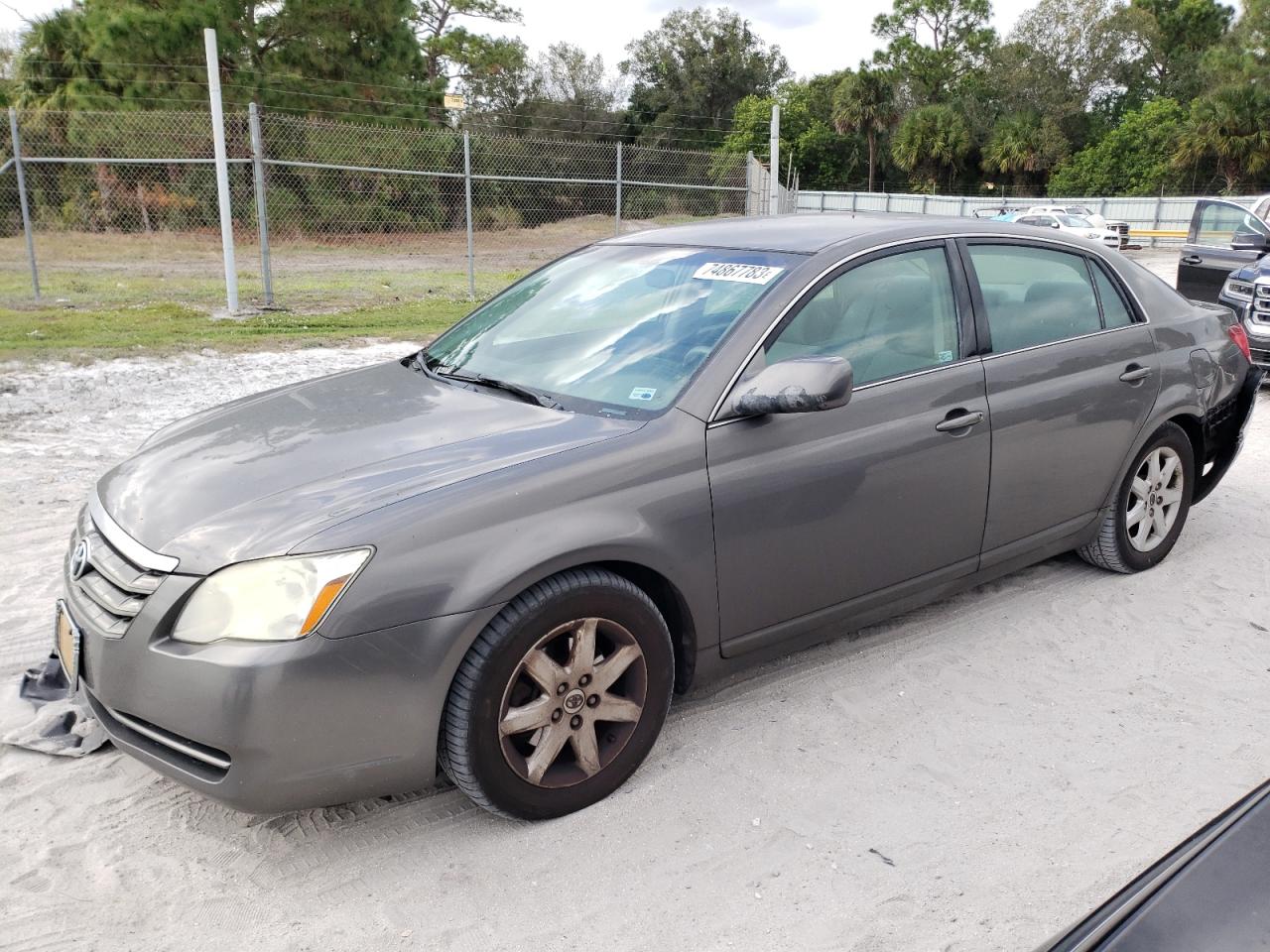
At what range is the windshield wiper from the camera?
3398 millimetres

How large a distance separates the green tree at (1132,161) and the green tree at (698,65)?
56.3 feet

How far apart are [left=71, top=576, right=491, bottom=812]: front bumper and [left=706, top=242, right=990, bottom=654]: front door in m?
0.96

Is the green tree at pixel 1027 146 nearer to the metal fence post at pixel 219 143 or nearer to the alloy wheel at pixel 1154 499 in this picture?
the metal fence post at pixel 219 143

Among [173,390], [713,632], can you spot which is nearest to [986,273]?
[713,632]

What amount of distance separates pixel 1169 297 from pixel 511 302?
2.97 m

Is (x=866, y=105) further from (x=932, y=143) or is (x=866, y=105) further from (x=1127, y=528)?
(x=1127, y=528)

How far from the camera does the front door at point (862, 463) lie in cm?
326

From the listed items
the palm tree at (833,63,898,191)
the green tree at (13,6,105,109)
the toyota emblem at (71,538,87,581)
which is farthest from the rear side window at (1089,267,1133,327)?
the palm tree at (833,63,898,191)

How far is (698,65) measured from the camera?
181ft

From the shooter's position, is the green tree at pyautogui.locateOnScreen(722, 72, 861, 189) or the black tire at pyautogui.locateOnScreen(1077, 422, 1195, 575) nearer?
the black tire at pyautogui.locateOnScreen(1077, 422, 1195, 575)

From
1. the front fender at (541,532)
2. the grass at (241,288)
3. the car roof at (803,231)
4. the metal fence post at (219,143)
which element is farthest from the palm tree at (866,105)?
the front fender at (541,532)

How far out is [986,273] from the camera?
404cm

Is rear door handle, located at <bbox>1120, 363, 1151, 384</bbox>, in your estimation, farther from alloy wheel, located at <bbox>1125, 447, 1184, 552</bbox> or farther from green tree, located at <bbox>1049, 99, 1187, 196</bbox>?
green tree, located at <bbox>1049, 99, 1187, 196</bbox>

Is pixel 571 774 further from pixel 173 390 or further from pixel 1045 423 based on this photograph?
pixel 173 390
